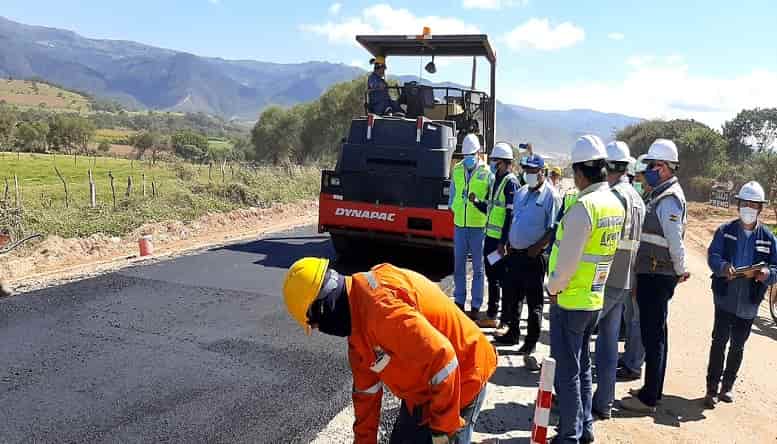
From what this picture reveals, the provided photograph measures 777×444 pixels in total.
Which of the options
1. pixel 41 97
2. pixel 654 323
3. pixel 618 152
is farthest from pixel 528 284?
pixel 41 97

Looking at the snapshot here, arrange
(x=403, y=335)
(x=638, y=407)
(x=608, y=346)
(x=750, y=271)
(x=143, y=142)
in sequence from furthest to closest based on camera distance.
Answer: (x=143, y=142)
(x=750, y=271)
(x=638, y=407)
(x=608, y=346)
(x=403, y=335)

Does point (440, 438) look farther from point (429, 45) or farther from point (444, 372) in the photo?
point (429, 45)

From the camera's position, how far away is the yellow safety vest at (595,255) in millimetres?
3121

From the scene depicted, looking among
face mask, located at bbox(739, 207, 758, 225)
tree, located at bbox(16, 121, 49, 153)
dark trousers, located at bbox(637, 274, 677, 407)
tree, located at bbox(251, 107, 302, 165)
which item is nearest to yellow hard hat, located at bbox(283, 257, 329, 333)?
dark trousers, located at bbox(637, 274, 677, 407)

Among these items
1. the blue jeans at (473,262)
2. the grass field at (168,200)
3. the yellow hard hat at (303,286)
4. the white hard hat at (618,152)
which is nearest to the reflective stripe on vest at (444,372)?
the yellow hard hat at (303,286)

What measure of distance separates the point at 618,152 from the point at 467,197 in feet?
6.73

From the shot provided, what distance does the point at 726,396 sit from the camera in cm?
439

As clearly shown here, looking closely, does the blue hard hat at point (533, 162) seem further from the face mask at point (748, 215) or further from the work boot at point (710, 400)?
the work boot at point (710, 400)

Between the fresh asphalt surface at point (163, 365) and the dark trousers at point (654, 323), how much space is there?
2.22 m

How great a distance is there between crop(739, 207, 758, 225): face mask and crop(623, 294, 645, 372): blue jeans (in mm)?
1073

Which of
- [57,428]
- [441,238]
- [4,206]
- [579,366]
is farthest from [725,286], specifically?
[4,206]

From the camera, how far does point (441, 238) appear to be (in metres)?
7.46

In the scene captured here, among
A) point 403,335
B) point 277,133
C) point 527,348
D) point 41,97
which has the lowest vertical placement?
point 527,348

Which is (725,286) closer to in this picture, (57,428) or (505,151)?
(505,151)
